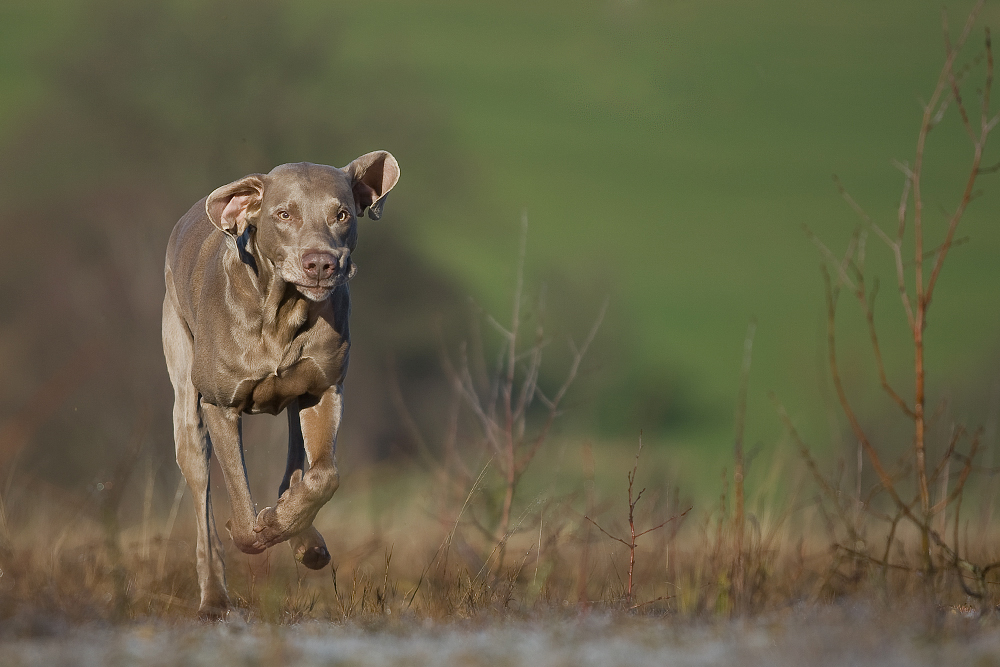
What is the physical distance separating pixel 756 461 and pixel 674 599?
2237 mm

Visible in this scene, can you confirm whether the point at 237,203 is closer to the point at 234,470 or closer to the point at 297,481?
the point at 234,470

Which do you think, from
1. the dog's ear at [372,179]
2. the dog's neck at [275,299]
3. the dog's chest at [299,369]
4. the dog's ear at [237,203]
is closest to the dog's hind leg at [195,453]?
the dog's chest at [299,369]

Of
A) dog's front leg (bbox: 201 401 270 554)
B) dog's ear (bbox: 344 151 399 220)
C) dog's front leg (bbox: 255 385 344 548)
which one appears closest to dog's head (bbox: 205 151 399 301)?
dog's ear (bbox: 344 151 399 220)

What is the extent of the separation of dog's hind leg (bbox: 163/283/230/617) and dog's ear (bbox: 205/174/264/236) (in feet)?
4.03

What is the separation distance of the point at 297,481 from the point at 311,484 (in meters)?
0.59

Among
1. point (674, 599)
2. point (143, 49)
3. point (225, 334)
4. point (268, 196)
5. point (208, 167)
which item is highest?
point (143, 49)

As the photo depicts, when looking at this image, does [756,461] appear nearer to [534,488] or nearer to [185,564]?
[534,488]

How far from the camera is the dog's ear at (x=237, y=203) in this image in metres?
5.23

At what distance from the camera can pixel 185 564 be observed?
6859 mm

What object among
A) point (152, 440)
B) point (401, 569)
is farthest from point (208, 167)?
point (401, 569)

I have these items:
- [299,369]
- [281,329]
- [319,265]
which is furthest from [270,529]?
[319,265]

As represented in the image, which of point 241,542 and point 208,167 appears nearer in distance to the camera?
point 241,542

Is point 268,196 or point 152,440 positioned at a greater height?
point 268,196

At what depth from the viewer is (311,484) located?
5.24 metres
